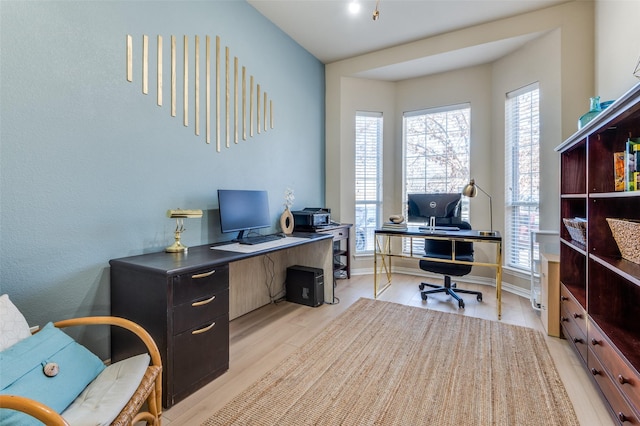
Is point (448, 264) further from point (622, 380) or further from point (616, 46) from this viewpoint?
point (616, 46)

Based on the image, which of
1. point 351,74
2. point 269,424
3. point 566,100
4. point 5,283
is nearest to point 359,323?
point 269,424

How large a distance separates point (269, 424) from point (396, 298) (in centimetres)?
226

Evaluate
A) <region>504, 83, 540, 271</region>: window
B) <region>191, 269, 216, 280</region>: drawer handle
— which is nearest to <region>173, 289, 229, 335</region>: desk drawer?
<region>191, 269, 216, 280</region>: drawer handle

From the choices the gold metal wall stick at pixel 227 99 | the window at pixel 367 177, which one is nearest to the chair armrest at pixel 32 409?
the gold metal wall stick at pixel 227 99

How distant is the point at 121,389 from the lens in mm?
1185

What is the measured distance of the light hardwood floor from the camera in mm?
1656

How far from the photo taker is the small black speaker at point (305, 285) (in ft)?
10.5

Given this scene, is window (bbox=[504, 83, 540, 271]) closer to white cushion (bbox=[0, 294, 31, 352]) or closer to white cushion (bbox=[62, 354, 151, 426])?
white cushion (bbox=[62, 354, 151, 426])

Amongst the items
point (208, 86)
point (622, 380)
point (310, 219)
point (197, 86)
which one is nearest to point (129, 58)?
point (197, 86)

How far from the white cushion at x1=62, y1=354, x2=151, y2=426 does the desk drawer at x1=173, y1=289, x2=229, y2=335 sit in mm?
288

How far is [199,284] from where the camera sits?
1.79 metres

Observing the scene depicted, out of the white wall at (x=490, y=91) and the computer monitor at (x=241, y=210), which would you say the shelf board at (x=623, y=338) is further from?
the computer monitor at (x=241, y=210)

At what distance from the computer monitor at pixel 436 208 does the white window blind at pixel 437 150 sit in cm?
107

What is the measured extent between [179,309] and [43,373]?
60 cm
